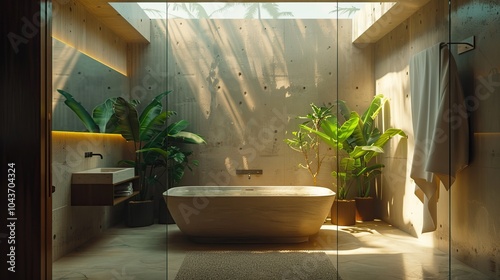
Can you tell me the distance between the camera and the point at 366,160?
2.82 metres

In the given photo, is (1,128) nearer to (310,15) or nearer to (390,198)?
(310,15)

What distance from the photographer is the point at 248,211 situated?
9.17ft

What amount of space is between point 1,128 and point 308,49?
5.98 ft

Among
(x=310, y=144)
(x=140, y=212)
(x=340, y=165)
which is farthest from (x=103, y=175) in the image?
(x=340, y=165)

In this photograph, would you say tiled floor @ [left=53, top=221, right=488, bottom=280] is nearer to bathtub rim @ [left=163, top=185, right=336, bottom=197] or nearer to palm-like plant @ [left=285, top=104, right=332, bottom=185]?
bathtub rim @ [left=163, top=185, right=336, bottom=197]

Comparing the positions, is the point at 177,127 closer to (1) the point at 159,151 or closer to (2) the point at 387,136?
(1) the point at 159,151

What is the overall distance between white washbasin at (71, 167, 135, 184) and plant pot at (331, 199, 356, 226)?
1.31 m

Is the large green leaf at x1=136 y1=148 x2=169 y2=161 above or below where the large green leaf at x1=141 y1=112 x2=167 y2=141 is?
below

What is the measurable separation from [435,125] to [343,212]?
93 cm

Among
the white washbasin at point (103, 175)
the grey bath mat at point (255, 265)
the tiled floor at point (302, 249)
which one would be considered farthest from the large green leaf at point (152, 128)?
the grey bath mat at point (255, 265)

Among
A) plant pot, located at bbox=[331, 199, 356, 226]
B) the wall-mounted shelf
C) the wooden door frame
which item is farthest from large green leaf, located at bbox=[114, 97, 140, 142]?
plant pot, located at bbox=[331, 199, 356, 226]

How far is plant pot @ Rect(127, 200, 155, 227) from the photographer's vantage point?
2.65 meters

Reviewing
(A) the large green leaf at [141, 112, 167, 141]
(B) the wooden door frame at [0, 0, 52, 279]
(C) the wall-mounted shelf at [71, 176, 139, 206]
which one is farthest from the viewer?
(C) the wall-mounted shelf at [71, 176, 139, 206]

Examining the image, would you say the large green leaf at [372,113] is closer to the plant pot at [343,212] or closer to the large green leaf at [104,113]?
the plant pot at [343,212]
